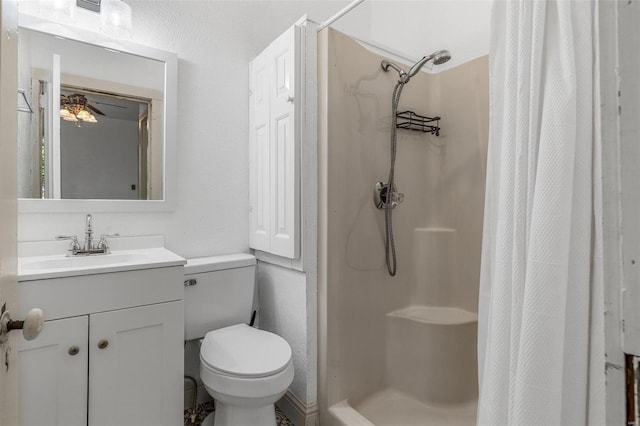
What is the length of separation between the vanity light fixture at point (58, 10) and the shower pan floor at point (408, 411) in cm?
222

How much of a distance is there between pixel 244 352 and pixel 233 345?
8 cm

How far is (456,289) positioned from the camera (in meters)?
2.10

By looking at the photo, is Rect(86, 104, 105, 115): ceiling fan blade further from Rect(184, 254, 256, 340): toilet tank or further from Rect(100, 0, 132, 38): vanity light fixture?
Rect(184, 254, 256, 340): toilet tank

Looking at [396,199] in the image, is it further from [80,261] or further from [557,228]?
[80,261]

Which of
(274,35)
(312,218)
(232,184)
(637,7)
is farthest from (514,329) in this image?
(274,35)

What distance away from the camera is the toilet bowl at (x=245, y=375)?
135 cm

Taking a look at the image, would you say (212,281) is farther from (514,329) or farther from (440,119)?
(440,119)

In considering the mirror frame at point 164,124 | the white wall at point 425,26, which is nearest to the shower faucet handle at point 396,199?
the white wall at point 425,26

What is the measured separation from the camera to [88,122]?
1629mm

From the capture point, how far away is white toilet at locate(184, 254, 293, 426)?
1.36m

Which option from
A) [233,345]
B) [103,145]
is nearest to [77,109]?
[103,145]

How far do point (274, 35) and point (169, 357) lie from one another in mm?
1820

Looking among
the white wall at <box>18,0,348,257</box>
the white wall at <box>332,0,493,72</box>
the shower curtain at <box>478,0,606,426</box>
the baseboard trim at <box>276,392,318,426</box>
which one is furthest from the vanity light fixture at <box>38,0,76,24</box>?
the baseboard trim at <box>276,392,318,426</box>

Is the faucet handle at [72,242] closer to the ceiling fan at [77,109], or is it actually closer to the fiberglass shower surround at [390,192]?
the ceiling fan at [77,109]
